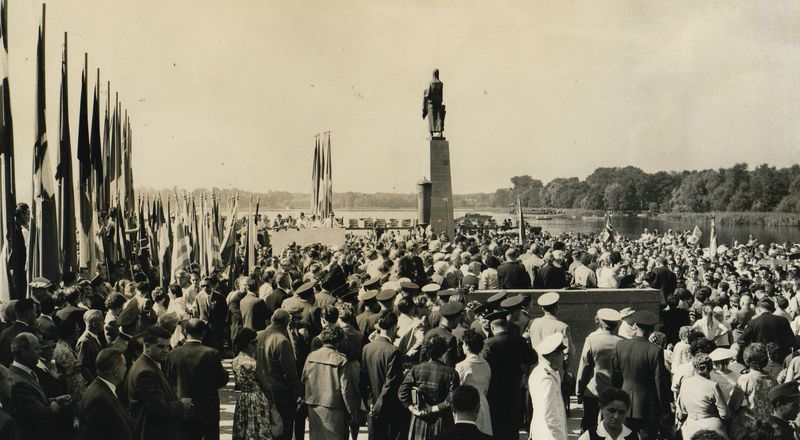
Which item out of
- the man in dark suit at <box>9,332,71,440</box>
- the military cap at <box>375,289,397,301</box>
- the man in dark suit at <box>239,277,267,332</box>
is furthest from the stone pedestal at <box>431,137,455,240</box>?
the man in dark suit at <box>9,332,71,440</box>

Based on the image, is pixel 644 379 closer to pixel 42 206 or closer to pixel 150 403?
pixel 150 403

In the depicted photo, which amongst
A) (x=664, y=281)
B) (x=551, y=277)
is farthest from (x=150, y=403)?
(x=664, y=281)

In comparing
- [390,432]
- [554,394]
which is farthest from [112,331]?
[554,394]

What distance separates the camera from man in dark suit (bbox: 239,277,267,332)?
8692 millimetres

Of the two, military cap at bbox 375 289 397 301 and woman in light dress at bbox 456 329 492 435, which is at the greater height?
military cap at bbox 375 289 397 301

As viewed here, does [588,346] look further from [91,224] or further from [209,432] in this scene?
[91,224]

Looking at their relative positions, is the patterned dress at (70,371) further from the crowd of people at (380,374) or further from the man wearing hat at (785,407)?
the man wearing hat at (785,407)

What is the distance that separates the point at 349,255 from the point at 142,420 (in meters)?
10.8

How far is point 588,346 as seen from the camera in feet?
24.8

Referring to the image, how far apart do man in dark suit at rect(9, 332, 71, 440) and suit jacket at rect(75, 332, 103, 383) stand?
0.69m

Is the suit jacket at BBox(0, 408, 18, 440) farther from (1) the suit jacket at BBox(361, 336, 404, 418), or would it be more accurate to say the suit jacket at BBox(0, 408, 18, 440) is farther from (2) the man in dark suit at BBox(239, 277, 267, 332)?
(2) the man in dark suit at BBox(239, 277, 267, 332)

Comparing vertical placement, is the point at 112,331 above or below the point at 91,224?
below

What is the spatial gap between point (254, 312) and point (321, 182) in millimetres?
28132

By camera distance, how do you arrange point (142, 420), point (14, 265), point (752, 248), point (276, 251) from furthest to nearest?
point (752, 248) < point (276, 251) < point (14, 265) < point (142, 420)
